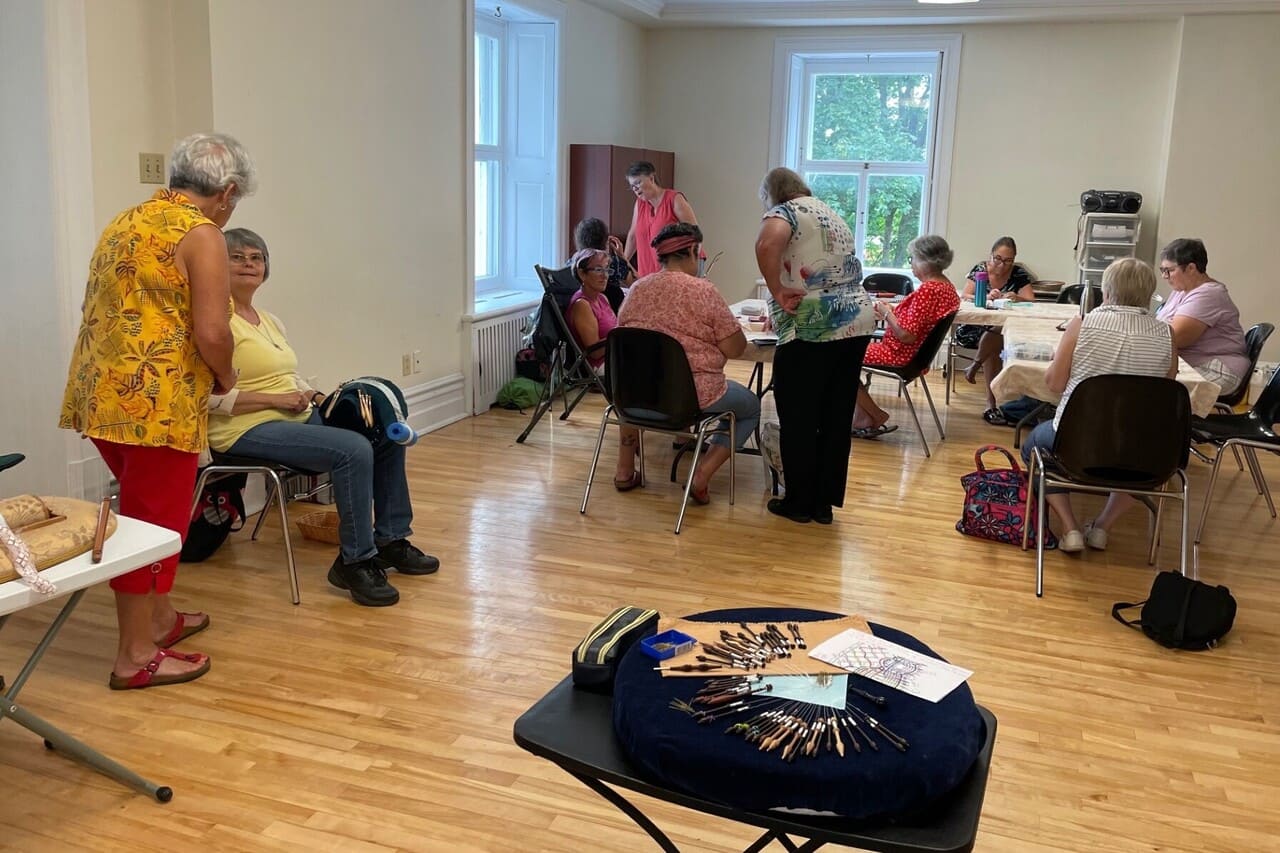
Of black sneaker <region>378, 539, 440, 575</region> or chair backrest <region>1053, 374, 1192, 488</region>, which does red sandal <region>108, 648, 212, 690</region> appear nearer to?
black sneaker <region>378, 539, 440, 575</region>

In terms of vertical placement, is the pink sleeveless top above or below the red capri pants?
above

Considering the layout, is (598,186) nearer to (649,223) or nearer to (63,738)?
(649,223)

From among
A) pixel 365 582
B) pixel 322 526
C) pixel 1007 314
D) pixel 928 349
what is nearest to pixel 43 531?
pixel 365 582

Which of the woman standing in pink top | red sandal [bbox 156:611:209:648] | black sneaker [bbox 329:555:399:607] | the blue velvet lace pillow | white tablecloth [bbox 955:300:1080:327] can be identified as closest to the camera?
the blue velvet lace pillow

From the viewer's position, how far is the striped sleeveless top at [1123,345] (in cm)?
380

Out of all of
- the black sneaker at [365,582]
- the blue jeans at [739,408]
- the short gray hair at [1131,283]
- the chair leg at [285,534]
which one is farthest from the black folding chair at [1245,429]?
the chair leg at [285,534]

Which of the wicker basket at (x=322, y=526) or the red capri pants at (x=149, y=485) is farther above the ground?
the red capri pants at (x=149, y=485)

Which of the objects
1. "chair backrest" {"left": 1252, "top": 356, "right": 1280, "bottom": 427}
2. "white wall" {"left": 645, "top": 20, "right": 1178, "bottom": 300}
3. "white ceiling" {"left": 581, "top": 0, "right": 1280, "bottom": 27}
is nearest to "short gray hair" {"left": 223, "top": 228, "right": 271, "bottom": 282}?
"chair backrest" {"left": 1252, "top": 356, "right": 1280, "bottom": 427}

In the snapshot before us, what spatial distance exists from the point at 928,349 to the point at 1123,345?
1846 mm

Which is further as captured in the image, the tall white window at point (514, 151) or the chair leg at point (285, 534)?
the tall white window at point (514, 151)

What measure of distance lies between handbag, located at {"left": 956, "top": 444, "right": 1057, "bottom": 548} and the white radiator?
3015 millimetres

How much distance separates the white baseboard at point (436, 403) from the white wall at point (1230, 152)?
5120 millimetres

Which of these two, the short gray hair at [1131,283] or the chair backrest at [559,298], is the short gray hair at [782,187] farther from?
the chair backrest at [559,298]

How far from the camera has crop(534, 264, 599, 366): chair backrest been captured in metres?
5.65
